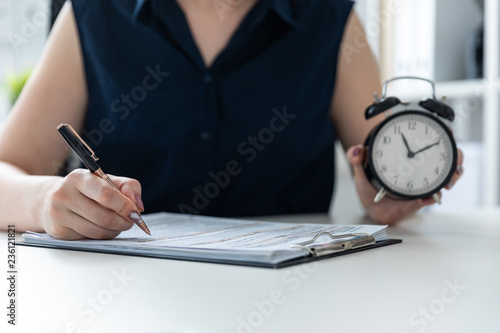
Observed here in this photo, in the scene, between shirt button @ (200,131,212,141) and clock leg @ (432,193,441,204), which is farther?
shirt button @ (200,131,212,141)

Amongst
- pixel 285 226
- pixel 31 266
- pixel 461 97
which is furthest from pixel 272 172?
pixel 461 97

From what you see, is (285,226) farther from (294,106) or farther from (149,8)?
(149,8)

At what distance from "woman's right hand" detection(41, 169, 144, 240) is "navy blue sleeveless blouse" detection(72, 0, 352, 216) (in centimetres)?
46

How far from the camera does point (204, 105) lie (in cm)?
120

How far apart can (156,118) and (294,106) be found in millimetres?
308

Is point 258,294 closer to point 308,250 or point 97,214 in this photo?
point 308,250

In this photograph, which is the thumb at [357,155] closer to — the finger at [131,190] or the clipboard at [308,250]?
the clipboard at [308,250]

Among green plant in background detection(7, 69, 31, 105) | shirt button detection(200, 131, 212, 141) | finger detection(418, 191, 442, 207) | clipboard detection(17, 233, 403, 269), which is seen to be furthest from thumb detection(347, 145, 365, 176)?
green plant in background detection(7, 69, 31, 105)

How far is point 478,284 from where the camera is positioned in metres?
0.57

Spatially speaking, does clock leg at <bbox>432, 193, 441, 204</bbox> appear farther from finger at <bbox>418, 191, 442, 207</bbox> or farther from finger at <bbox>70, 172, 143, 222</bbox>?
finger at <bbox>70, 172, 143, 222</bbox>

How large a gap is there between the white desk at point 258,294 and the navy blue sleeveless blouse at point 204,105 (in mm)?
507

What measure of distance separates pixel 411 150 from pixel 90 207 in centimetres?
52

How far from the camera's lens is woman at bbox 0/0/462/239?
1.20m

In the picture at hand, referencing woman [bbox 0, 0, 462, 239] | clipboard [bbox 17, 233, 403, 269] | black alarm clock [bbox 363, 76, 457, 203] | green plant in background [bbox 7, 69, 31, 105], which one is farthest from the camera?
green plant in background [bbox 7, 69, 31, 105]
